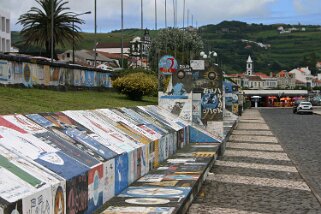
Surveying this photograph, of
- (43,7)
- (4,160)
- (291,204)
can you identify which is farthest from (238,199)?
(43,7)

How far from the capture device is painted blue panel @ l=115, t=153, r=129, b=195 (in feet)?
28.2

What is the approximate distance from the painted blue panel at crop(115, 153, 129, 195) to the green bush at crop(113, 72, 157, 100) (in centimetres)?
2187

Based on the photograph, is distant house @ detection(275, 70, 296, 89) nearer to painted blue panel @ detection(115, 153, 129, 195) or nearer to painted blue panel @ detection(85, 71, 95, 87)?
painted blue panel @ detection(85, 71, 95, 87)

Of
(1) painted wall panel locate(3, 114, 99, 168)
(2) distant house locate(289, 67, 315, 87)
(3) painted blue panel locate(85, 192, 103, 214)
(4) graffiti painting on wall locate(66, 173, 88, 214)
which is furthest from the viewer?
(2) distant house locate(289, 67, 315, 87)

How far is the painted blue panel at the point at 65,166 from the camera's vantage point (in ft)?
21.0

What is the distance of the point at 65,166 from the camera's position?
6.75 meters

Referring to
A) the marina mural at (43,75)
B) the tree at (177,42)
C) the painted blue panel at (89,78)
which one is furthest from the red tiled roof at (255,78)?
the painted blue panel at (89,78)

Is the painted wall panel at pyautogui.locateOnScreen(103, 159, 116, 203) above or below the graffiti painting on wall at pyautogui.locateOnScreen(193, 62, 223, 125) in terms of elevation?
below

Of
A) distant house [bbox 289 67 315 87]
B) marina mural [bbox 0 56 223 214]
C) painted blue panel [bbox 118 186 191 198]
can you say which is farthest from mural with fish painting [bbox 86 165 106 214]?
distant house [bbox 289 67 315 87]

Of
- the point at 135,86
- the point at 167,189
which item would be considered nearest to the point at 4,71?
the point at 167,189

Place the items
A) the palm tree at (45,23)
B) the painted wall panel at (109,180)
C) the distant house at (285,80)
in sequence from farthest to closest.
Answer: the distant house at (285,80)
the palm tree at (45,23)
the painted wall panel at (109,180)

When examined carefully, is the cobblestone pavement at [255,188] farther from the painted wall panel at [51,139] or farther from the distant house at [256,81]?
the distant house at [256,81]

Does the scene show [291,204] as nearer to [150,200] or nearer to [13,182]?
[150,200]

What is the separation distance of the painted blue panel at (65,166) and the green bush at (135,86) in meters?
23.9
